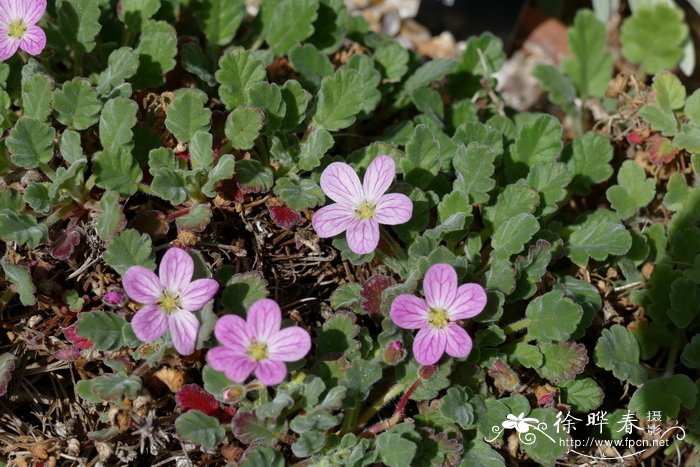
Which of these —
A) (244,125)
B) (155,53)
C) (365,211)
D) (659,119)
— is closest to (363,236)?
(365,211)

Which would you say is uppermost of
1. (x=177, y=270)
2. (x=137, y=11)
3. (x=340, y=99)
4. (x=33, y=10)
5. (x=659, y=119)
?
(x=33, y=10)

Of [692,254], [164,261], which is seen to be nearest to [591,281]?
[692,254]

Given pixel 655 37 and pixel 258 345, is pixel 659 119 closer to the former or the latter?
pixel 655 37

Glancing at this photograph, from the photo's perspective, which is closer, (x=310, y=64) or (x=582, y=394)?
(x=582, y=394)

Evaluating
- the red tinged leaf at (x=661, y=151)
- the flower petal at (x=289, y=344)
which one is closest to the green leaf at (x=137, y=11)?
the flower petal at (x=289, y=344)

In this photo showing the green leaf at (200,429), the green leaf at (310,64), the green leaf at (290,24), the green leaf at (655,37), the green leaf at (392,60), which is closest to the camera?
the green leaf at (200,429)

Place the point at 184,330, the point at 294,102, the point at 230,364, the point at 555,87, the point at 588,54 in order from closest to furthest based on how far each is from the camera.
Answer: the point at 230,364 < the point at 184,330 < the point at 294,102 < the point at 555,87 < the point at 588,54

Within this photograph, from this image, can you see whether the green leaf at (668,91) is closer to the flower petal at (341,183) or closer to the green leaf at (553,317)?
the green leaf at (553,317)
